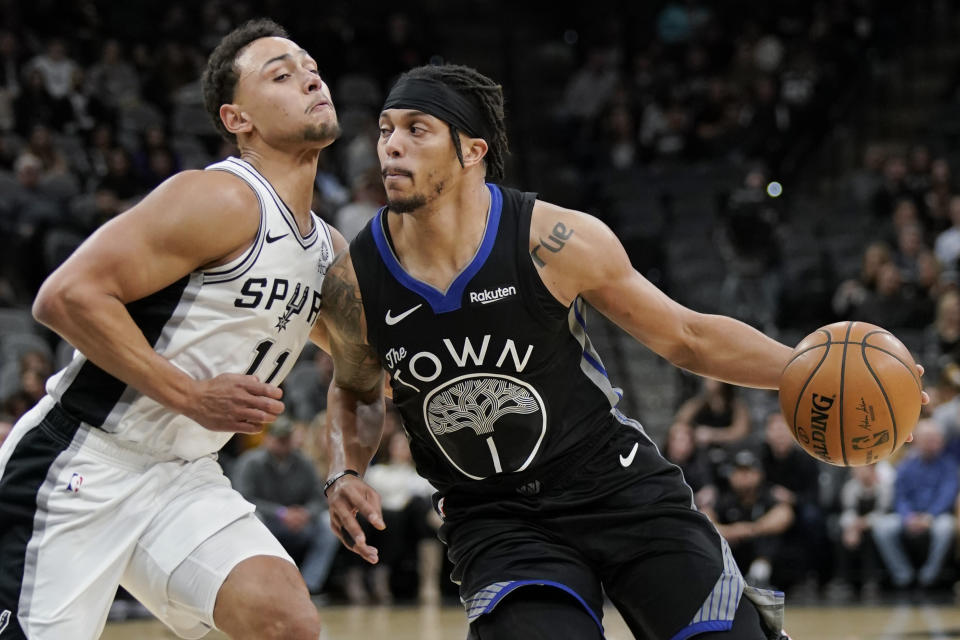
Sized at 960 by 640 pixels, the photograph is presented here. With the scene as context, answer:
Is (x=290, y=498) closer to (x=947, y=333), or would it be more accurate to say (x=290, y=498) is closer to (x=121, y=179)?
(x=121, y=179)

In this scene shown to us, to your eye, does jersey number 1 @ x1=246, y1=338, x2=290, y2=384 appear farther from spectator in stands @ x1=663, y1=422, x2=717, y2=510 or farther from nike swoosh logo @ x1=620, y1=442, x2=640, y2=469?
spectator in stands @ x1=663, y1=422, x2=717, y2=510

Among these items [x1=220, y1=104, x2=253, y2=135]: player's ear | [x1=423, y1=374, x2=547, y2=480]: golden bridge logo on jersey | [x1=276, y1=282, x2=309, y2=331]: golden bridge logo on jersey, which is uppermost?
[x1=220, y1=104, x2=253, y2=135]: player's ear

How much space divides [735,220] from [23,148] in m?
7.56

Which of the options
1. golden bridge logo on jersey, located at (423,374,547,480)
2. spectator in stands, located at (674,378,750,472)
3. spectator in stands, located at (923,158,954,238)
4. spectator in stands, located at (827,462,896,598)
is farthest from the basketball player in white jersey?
spectator in stands, located at (923,158,954,238)

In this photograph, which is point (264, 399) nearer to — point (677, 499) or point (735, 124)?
point (677, 499)

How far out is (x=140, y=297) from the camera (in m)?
4.12

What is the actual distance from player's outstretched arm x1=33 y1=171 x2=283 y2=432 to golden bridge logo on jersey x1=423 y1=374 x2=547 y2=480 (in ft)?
1.78

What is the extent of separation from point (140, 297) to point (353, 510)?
99 centimetres

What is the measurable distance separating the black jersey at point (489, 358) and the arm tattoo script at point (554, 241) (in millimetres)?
29

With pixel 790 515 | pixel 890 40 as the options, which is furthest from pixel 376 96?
pixel 790 515

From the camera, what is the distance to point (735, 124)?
641 inches

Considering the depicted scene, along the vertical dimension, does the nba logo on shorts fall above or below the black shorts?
above

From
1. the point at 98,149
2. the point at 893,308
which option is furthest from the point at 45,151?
the point at 893,308

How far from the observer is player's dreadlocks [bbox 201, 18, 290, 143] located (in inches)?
182
